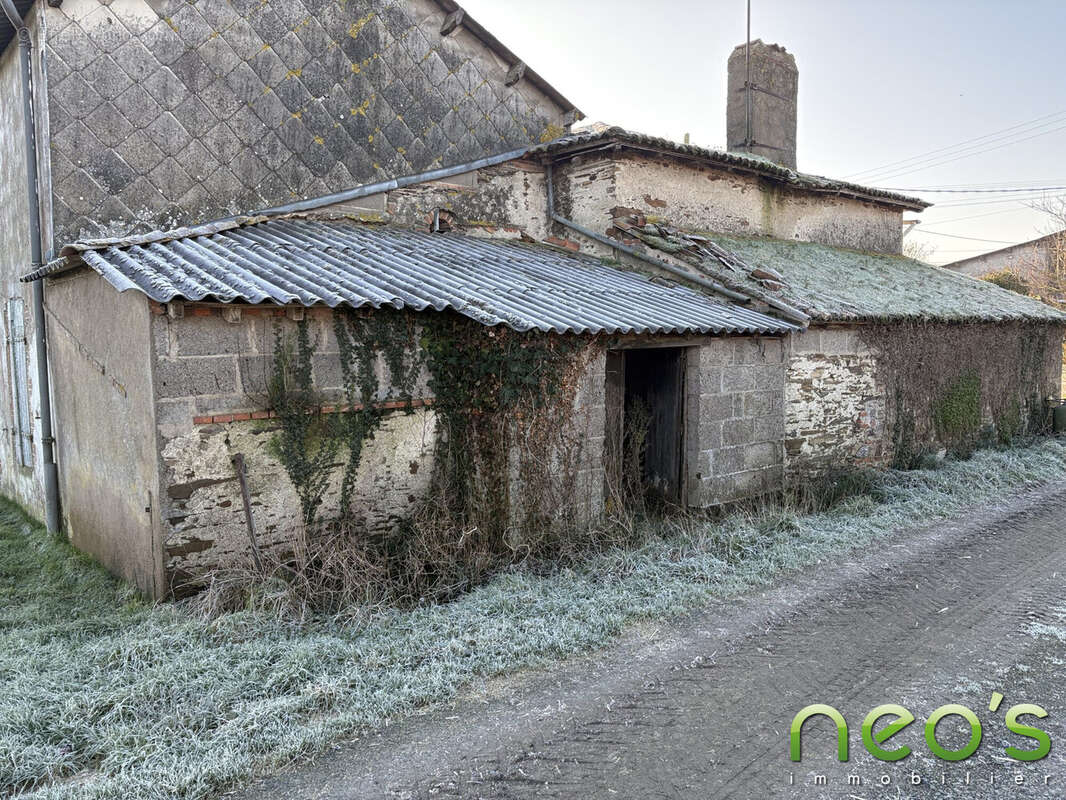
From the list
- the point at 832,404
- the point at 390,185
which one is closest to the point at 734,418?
the point at 832,404

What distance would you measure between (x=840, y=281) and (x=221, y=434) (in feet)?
30.4

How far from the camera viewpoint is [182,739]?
3574mm

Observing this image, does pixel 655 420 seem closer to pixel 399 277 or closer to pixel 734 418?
pixel 734 418

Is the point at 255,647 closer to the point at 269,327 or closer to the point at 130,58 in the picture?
the point at 269,327

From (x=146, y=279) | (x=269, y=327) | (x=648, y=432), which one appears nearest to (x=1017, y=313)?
(x=648, y=432)

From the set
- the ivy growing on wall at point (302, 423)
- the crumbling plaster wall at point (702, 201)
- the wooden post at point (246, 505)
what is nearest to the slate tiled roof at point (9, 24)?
the ivy growing on wall at point (302, 423)

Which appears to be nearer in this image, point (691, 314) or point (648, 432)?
point (691, 314)

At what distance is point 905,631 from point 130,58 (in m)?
8.66

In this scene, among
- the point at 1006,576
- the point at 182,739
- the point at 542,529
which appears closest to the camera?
the point at 182,739

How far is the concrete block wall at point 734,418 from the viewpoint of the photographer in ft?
26.2

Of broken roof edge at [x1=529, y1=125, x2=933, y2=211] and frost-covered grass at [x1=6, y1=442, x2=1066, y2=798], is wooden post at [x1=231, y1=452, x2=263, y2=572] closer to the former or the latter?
frost-covered grass at [x1=6, y1=442, x2=1066, y2=798]

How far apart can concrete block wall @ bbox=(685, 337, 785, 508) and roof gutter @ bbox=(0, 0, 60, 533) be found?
6.79 meters

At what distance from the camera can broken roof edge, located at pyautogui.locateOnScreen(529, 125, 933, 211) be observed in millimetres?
9562

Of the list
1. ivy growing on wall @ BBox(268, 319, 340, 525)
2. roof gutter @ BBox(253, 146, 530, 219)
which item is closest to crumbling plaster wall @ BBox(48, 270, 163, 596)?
ivy growing on wall @ BBox(268, 319, 340, 525)
